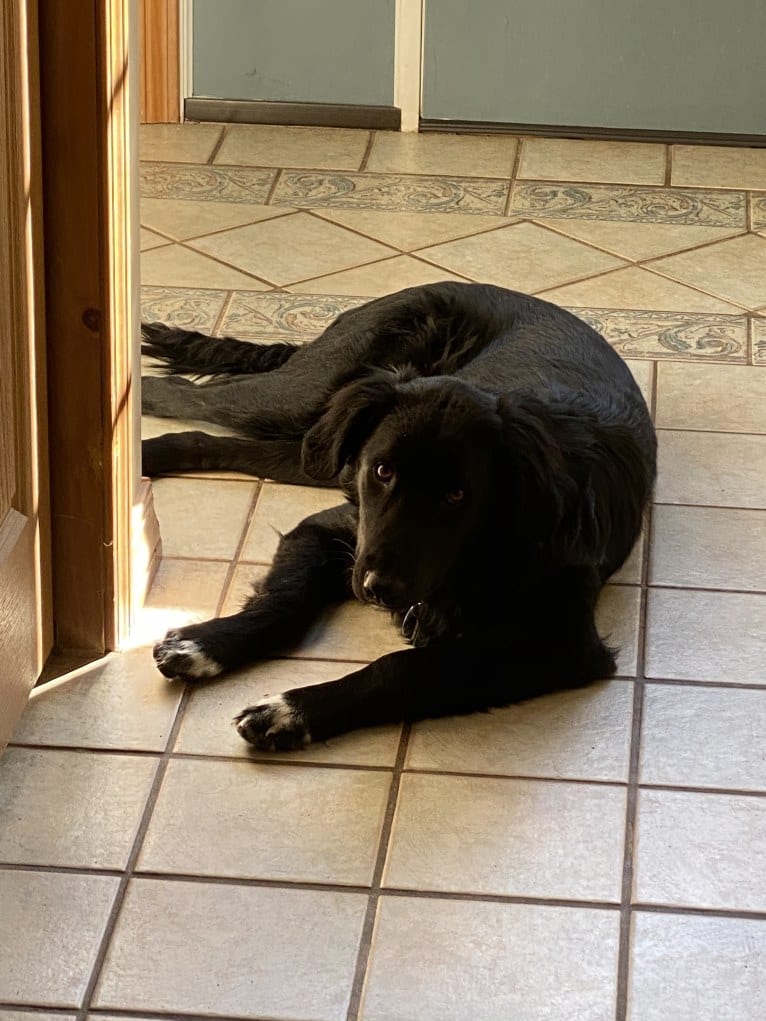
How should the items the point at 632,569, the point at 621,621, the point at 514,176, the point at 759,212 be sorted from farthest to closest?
the point at 514,176, the point at 759,212, the point at 632,569, the point at 621,621

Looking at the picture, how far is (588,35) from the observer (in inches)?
183

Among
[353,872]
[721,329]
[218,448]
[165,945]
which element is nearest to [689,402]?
[721,329]

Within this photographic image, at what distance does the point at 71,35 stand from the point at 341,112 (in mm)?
2982

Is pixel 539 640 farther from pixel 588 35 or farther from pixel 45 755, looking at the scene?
pixel 588 35

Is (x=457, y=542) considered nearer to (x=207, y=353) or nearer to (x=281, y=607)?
(x=281, y=607)

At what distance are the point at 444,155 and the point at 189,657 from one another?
9.13ft

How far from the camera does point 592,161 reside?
4.66 metres

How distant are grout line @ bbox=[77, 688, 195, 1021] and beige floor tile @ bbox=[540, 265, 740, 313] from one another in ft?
6.05

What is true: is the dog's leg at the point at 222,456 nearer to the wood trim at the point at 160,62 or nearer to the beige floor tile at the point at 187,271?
the beige floor tile at the point at 187,271

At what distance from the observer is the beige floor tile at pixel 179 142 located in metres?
4.58

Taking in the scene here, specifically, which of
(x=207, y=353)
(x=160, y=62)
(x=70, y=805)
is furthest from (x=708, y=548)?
(x=160, y=62)

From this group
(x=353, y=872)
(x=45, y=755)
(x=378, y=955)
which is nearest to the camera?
(x=378, y=955)

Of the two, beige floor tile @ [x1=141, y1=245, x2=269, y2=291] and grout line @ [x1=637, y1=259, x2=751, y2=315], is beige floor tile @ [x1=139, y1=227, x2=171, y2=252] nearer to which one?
beige floor tile @ [x1=141, y1=245, x2=269, y2=291]

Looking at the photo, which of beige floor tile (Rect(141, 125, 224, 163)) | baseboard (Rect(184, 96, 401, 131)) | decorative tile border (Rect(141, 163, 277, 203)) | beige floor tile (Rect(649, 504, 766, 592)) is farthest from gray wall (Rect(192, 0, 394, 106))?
beige floor tile (Rect(649, 504, 766, 592))
